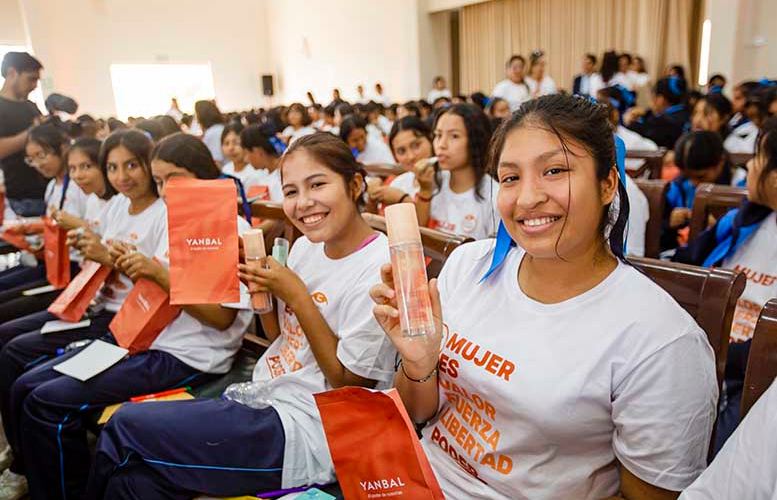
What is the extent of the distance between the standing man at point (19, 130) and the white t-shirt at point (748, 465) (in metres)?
3.74

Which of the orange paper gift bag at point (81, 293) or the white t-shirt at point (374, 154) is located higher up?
the white t-shirt at point (374, 154)

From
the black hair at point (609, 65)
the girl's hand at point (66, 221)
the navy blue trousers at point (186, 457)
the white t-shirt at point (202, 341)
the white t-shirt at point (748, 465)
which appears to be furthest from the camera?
the black hair at point (609, 65)

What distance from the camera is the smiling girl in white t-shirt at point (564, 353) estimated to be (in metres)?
0.79

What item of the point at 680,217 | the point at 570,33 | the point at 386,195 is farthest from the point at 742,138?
the point at 570,33

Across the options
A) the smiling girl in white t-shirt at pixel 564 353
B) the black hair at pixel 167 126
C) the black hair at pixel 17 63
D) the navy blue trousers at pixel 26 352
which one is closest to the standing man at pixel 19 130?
the black hair at pixel 17 63

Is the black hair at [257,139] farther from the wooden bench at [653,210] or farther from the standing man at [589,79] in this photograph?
the standing man at [589,79]

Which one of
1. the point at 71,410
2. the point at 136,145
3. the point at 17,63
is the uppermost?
the point at 17,63

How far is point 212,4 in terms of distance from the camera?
13.3 meters

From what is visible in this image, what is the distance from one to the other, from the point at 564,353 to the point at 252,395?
83 centimetres

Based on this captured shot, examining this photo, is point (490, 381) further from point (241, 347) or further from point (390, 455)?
point (241, 347)

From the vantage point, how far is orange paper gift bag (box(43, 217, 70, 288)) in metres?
2.26

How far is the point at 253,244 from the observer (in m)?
1.26

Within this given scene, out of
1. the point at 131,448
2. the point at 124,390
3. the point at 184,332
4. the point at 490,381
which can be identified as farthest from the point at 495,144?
the point at 124,390

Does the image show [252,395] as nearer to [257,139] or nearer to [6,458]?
[6,458]
